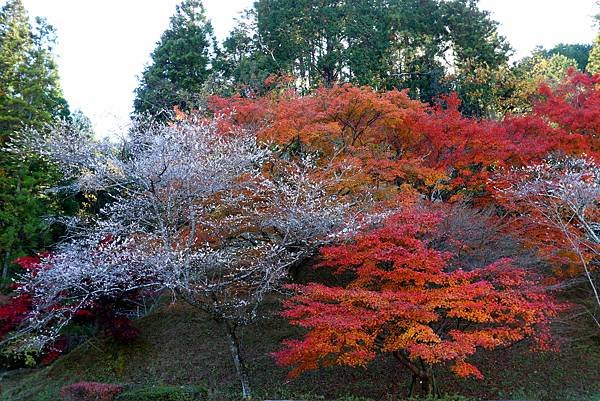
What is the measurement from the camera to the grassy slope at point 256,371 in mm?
11344

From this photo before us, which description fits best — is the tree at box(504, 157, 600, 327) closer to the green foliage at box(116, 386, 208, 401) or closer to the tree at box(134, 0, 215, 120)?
the green foliage at box(116, 386, 208, 401)

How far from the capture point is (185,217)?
10836 mm

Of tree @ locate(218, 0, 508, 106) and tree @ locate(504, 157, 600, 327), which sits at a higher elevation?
tree @ locate(218, 0, 508, 106)

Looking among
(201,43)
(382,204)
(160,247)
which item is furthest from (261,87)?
(160,247)

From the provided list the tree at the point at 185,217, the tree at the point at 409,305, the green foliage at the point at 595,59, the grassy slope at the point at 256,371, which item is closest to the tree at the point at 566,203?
the tree at the point at 409,305

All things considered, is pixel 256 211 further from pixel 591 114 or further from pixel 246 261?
pixel 591 114

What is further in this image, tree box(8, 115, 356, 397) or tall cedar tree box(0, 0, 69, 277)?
tall cedar tree box(0, 0, 69, 277)

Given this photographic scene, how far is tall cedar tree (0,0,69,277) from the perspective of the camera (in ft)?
58.4

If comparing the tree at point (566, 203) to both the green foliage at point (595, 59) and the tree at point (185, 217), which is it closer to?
the tree at point (185, 217)

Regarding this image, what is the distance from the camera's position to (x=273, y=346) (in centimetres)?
1344

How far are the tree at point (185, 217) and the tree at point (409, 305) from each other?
39.6 inches

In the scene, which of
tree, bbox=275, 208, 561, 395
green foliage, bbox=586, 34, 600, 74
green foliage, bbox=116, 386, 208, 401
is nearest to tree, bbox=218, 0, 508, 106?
green foliage, bbox=586, 34, 600, 74

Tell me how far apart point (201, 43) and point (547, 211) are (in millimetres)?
18537

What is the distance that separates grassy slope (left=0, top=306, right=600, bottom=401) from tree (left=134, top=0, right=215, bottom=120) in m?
11.3
